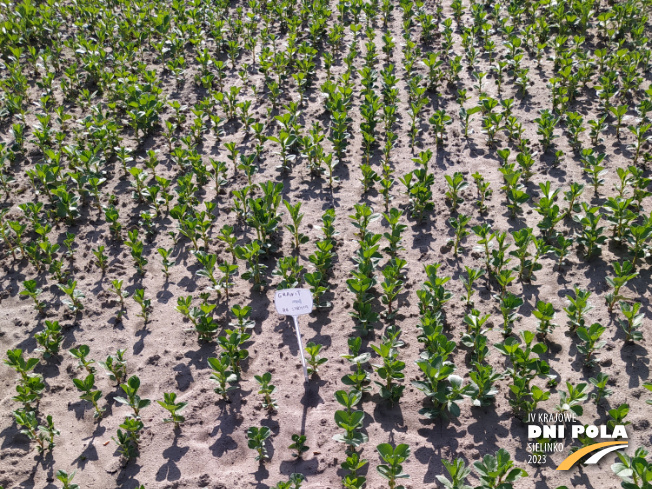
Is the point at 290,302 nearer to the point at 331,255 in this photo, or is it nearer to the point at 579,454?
the point at 331,255

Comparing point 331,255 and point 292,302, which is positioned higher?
point 331,255

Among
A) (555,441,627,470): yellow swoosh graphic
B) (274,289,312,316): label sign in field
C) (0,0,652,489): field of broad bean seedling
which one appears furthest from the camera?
(274,289,312,316): label sign in field

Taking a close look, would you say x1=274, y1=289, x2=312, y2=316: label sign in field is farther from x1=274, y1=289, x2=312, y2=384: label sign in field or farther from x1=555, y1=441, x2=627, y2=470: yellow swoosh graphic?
x1=555, y1=441, x2=627, y2=470: yellow swoosh graphic

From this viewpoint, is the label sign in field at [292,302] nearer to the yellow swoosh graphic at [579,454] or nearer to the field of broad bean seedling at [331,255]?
the field of broad bean seedling at [331,255]

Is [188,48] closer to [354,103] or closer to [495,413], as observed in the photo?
[354,103]

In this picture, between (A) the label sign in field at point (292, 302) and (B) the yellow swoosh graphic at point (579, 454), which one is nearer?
(B) the yellow swoosh graphic at point (579, 454)

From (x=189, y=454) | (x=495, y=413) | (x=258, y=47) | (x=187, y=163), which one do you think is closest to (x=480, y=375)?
(x=495, y=413)

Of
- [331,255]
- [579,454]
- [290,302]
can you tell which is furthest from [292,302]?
[579,454]

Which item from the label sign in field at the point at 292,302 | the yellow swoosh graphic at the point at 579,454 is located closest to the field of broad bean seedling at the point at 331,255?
the yellow swoosh graphic at the point at 579,454

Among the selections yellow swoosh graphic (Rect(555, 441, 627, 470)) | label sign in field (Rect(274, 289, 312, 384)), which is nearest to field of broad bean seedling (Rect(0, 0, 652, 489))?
yellow swoosh graphic (Rect(555, 441, 627, 470))
